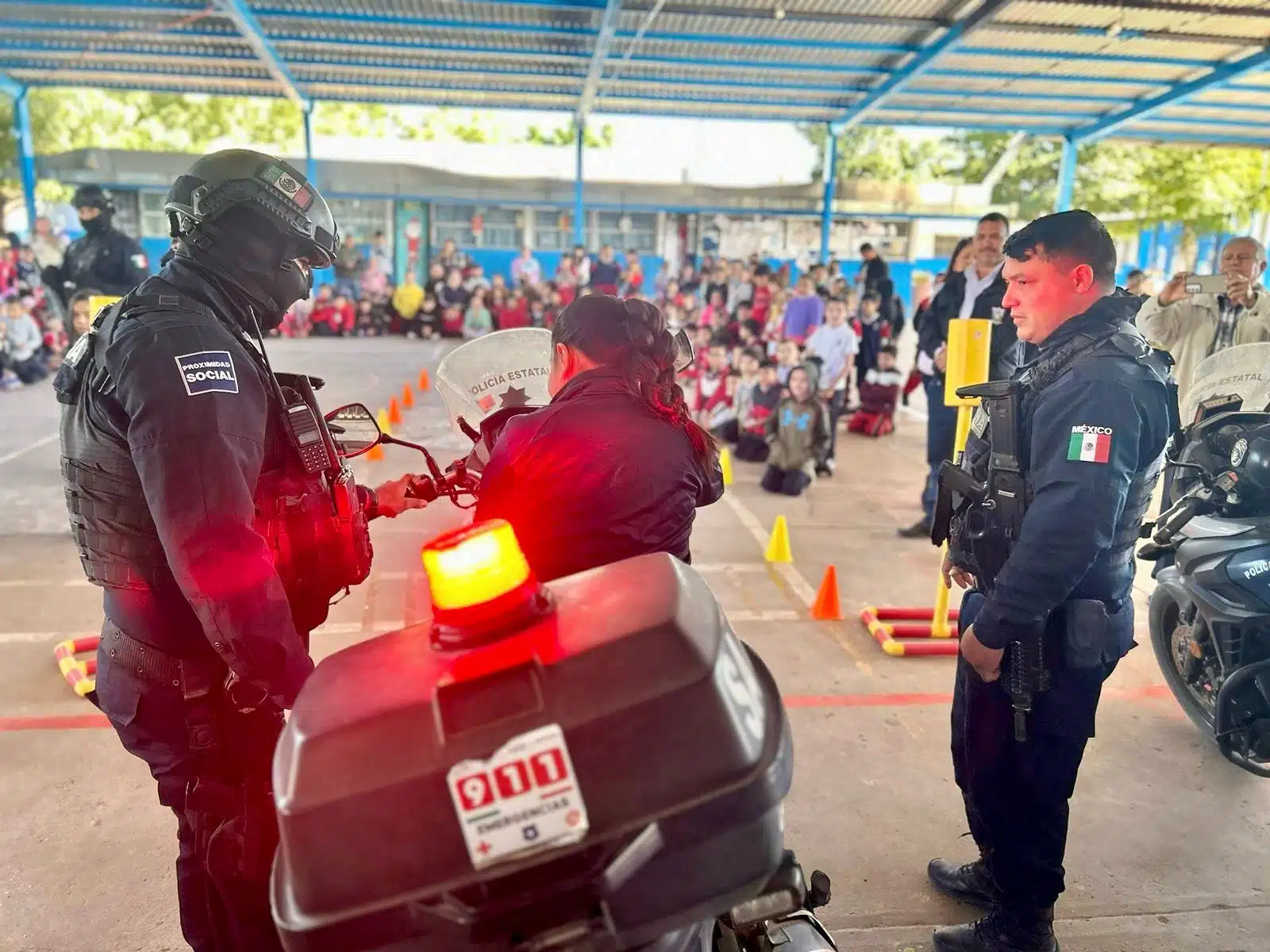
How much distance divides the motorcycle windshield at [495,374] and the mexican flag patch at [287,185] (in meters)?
0.90

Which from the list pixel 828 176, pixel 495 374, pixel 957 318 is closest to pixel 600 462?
pixel 495 374

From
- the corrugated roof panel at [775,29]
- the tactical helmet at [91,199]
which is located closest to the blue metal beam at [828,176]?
the corrugated roof panel at [775,29]

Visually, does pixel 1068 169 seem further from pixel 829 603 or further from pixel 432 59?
pixel 829 603

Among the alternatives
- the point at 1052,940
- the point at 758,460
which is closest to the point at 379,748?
the point at 1052,940

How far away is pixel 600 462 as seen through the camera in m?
1.63

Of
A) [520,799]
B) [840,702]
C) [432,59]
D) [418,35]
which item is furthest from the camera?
[432,59]

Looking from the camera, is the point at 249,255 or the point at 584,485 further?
the point at 249,255

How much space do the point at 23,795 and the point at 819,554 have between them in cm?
436

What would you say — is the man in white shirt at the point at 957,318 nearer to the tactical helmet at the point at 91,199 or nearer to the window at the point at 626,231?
the tactical helmet at the point at 91,199

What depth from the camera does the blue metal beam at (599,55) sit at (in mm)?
11344

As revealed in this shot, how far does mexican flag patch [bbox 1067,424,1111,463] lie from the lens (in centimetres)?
188

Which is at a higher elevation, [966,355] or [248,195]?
[248,195]

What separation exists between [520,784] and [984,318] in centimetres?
484

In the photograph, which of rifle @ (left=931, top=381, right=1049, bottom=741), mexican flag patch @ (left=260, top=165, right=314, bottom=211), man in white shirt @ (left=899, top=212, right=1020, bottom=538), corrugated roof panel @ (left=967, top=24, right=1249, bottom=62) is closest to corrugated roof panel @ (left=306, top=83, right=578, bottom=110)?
corrugated roof panel @ (left=967, top=24, right=1249, bottom=62)
